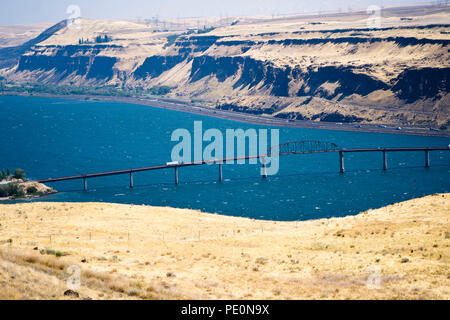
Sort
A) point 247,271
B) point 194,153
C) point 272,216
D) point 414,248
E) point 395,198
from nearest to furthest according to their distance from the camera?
point 247,271, point 414,248, point 272,216, point 395,198, point 194,153

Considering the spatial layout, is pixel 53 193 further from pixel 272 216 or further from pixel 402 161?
pixel 402 161

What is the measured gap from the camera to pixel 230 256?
143 ft

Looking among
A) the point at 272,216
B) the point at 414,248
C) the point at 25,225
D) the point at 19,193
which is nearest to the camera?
the point at 414,248

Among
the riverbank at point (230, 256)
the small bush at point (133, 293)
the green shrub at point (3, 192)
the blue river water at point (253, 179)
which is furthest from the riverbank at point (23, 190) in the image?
the small bush at point (133, 293)

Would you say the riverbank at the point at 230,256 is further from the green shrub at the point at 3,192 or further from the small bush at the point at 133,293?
the green shrub at the point at 3,192

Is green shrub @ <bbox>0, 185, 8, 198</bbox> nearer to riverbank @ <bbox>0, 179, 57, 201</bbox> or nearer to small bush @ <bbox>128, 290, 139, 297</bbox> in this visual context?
riverbank @ <bbox>0, 179, 57, 201</bbox>

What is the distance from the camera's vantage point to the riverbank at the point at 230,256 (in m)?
33.7

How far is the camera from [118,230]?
56750 millimetres

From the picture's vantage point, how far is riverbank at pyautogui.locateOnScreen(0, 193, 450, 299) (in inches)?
1326

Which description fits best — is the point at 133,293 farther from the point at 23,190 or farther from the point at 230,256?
the point at 23,190

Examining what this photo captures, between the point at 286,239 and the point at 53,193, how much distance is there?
82.1 metres

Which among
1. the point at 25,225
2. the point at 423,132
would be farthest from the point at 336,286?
the point at 423,132

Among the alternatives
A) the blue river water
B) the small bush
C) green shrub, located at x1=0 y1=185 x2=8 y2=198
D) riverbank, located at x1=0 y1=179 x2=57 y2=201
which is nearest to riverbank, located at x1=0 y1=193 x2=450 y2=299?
the small bush

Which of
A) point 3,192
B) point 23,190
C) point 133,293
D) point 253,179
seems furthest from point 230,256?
point 253,179
